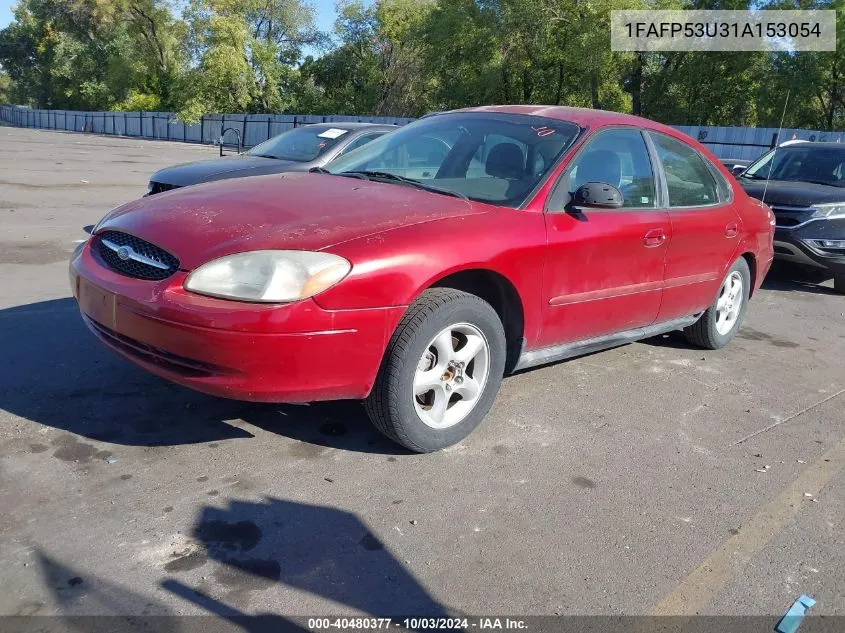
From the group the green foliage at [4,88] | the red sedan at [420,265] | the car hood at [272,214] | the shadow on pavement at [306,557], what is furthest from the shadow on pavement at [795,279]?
the green foliage at [4,88]

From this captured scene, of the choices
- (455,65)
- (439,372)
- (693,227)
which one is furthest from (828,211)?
(455,65)

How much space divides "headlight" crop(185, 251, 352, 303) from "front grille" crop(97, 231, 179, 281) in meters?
0.20

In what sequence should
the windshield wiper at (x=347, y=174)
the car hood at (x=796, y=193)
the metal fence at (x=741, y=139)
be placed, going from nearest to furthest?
the windshield wiper at (x=347, y=174) < the car hood at (x=796, y=193) < the metal fence at (x=741, y=139)

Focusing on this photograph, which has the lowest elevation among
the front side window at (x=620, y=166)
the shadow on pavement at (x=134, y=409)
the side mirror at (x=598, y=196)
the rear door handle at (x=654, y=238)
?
the shadow on pavement at (x=134, y=409)

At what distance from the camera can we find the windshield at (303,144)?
27.8 feet

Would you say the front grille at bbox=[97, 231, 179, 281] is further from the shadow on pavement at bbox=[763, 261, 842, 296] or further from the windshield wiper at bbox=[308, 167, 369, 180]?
the shadow on pavement at bbox=[763, 261, 842, 296]

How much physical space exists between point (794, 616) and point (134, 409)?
9.91 feet

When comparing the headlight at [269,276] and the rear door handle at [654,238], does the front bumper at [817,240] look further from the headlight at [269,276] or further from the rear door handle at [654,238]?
the headlight at [269,276]

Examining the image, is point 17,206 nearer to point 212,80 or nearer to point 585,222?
point 585,222

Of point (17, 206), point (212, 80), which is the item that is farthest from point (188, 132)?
point (17, 206)

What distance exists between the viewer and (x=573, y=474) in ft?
11.1

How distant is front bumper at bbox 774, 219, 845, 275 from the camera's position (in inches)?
Result: 300

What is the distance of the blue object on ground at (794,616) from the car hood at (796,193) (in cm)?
618

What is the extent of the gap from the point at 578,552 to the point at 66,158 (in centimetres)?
2255
